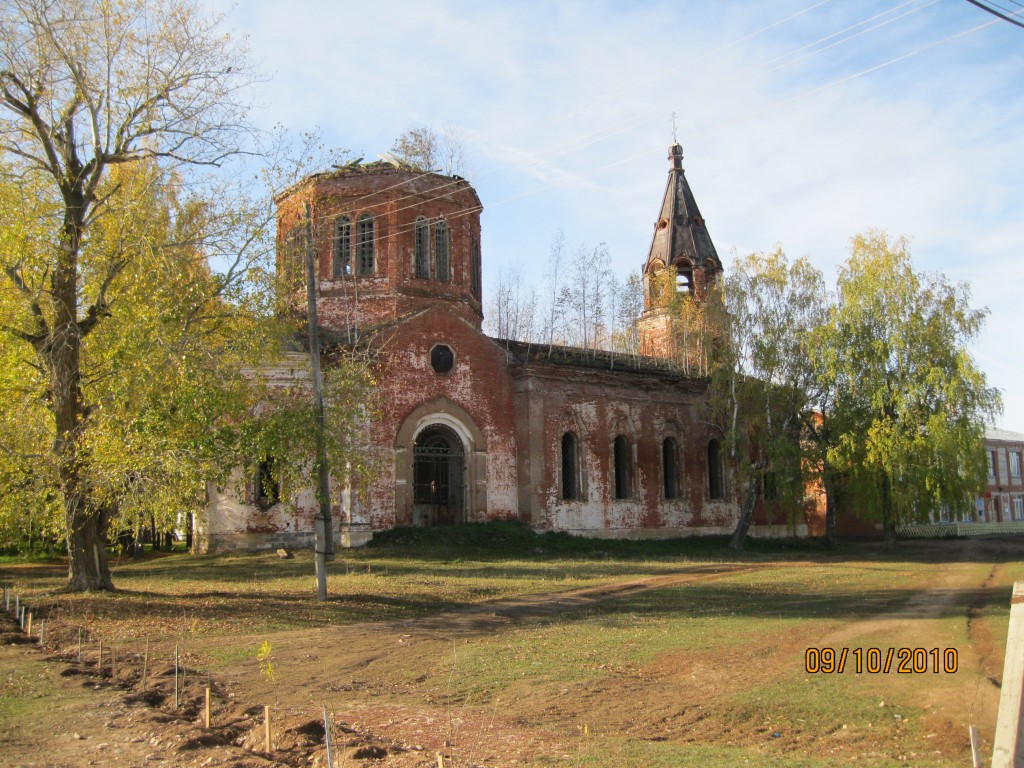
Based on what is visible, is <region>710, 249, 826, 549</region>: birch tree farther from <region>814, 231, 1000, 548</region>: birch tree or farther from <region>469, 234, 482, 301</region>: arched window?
<region>469, 234, 482, 301</region>: arched window

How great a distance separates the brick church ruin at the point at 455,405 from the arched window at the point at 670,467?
0.21 feet

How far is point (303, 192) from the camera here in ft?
61.9

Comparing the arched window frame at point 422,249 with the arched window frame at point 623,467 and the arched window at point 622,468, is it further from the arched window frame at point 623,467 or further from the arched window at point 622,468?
the arched window at point 622,468

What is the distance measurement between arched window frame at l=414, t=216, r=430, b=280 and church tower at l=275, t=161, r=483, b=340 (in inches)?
1.3

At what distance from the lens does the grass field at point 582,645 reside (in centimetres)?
773

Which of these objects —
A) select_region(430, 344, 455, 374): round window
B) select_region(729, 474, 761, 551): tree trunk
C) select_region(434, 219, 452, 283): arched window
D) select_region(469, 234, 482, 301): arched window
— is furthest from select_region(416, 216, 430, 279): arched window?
select_region(729, 474, 761, 551): tree trunk

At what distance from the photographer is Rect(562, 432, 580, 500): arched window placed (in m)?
29.6

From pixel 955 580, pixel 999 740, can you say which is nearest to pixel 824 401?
pixel 955 580

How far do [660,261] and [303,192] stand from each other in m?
24.1

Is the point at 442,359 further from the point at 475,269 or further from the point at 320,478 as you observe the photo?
the point at 320,478

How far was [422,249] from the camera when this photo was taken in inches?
1145

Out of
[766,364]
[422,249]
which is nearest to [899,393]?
[766,364]

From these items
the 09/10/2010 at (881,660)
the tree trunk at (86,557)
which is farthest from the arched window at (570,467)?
the 09/10/2010 at (881,660)

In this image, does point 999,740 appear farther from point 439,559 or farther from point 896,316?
point 896,316
